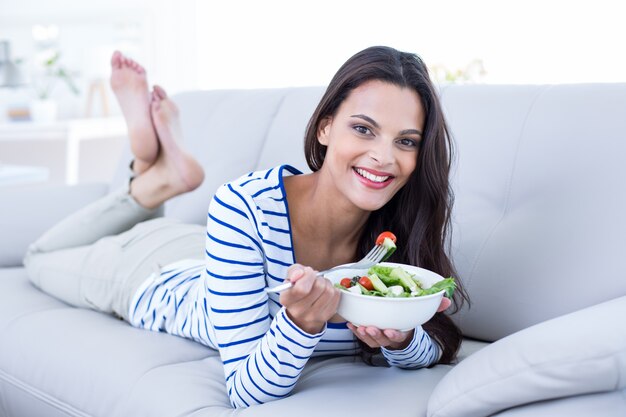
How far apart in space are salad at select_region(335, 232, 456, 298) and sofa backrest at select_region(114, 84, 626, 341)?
0.40 m

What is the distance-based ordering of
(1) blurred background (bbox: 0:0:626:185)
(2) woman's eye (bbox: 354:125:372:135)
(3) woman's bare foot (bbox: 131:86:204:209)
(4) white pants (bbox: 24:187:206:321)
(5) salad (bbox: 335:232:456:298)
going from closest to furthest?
(5) salad (bbox: 335:232:456:298)
(2) woman's eye (bbox: 354:125:372:135)
(4) white pants (bbox: 24:187:206:321)
(3) woman's bare foot (bbox: 131:86:204:209)
(1) blurred background (bbox: 0:0:626:185)

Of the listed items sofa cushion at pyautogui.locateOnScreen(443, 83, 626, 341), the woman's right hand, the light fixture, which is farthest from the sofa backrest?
the light fixture

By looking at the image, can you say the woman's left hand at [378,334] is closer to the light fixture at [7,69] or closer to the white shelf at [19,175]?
the white shelf at [19,175]

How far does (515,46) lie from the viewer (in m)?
4.15

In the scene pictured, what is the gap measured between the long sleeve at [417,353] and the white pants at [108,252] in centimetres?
68

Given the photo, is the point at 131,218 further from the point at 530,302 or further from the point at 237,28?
the point at 237,28

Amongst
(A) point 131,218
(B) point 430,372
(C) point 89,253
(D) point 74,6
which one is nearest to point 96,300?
(C) point 89,253

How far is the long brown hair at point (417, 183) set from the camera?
133 centimetres

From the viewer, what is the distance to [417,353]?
4.43 feet

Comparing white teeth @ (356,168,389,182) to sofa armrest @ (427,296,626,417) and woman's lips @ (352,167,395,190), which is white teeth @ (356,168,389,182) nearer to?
woman's lips @ (352,167,395,190)

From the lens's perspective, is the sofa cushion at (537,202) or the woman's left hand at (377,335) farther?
the sofa cushion at (537,202)

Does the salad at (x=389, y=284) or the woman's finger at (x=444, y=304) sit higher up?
the salad at (x=389, y=284)

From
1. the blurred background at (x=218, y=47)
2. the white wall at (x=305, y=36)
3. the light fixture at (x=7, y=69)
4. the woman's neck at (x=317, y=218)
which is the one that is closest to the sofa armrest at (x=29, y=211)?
the woman's neck at (x=317, y=218)

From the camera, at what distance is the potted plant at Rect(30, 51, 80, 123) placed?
4883mm
